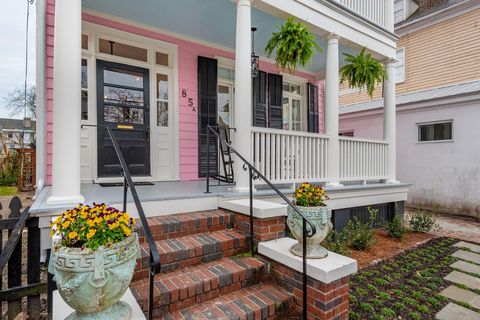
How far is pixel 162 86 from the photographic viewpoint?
4793 millimetres

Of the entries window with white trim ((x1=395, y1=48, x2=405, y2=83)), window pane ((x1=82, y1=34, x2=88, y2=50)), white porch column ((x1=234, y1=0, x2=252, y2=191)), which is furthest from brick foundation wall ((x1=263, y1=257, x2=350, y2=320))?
window with white trim ((x1=395, y1=48, x2=405, y2=83))

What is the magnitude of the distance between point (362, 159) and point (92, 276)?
15.7ft

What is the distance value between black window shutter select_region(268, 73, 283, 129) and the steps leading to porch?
3940mm

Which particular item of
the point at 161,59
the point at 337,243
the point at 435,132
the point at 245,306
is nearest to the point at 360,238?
the point at 337,243

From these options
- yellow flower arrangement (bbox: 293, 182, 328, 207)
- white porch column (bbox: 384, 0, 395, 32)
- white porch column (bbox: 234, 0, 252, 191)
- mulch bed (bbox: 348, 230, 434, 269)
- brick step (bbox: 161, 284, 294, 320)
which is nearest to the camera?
brick step (bbox: 161, 284, 294, 320)

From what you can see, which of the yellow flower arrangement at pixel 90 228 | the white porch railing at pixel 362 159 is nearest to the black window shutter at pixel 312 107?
the white porch railing at pixel 362 159

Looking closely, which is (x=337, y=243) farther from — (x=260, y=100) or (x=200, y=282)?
(x=260, y=100)

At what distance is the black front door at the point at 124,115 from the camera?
4195mm

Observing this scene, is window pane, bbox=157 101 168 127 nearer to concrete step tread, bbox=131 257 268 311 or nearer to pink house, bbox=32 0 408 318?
pink house, bbox=32 0 408 318

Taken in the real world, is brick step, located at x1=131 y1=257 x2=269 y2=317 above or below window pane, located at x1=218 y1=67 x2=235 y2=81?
below

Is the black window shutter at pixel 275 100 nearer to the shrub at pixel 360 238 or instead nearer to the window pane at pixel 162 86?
the window pane at pixel 162 86

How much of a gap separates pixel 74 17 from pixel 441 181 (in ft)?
28.2

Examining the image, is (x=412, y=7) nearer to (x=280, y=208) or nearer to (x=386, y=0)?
(x=386, y=0)

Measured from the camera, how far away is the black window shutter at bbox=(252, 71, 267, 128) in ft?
19.4
